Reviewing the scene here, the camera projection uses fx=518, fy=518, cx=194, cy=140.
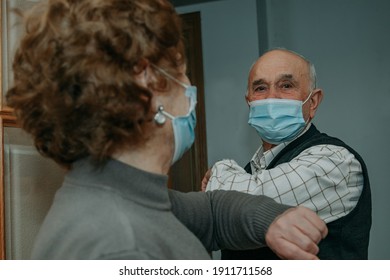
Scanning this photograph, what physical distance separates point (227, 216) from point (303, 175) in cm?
30

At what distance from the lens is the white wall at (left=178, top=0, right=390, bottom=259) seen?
2.13 metres

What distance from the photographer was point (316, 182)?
1101 millimetres

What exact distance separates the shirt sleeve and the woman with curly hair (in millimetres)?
360

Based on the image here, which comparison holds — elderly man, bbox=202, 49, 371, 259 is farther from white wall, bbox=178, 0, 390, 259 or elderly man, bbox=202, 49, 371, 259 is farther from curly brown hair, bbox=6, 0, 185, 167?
white wall, bbox=178, 0, 390, 259

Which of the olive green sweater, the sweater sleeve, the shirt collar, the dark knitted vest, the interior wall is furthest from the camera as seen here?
the interior wall

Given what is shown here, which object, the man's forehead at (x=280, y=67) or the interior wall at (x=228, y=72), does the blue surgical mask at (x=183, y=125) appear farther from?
the interior wall at (x=228, y=72)

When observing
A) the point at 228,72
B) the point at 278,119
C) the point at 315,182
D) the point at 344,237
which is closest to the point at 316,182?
the point at 315,182

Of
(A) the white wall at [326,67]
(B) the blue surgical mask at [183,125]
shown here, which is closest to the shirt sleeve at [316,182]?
(B) the blue surgical mask at [183,125]

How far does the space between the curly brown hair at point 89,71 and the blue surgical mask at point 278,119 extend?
0.67m

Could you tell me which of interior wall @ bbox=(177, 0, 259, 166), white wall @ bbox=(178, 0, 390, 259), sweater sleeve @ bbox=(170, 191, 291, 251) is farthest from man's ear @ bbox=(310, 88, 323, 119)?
interior wall @ bbox=(177, 0, 259, 166)

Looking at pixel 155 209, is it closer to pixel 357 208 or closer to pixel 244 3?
pixel 357 208

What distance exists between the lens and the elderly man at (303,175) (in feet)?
3.60

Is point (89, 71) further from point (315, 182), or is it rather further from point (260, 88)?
point (260, 88)
